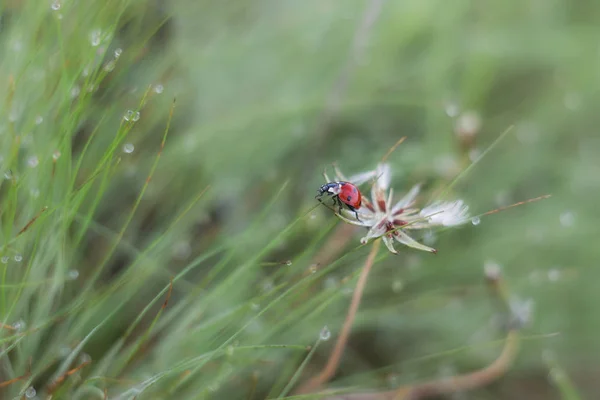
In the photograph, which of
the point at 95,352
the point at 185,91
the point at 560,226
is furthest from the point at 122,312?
the point at 560,226

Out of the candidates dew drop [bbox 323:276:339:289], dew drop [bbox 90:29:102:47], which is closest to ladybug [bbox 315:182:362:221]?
dew drop [bbox 323:276:339:289]

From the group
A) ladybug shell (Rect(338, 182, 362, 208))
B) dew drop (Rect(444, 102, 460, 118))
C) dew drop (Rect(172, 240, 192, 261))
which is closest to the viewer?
ladybug shell (Rect(338, 182, 362, 208))

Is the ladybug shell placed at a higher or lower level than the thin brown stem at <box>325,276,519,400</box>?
lower

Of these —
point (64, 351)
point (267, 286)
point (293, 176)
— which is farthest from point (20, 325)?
point (293, 176)

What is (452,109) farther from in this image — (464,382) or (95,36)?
(95,36)

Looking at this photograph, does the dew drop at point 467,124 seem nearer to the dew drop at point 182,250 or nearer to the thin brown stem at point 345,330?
the thin brown stem at point 345,330

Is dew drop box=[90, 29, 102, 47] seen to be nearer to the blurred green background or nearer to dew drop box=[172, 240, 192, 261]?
the blurred green background
